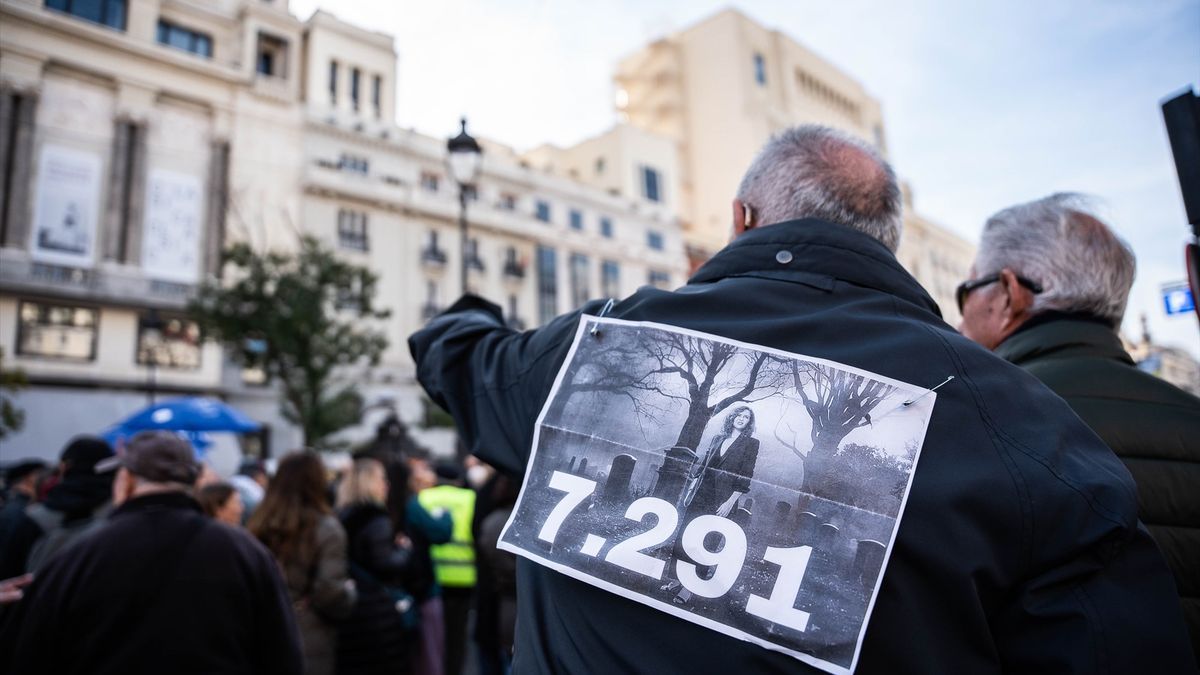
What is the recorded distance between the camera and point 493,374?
1604 millimetres

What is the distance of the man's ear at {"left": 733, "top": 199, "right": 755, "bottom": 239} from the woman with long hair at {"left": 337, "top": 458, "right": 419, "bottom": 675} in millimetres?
3932

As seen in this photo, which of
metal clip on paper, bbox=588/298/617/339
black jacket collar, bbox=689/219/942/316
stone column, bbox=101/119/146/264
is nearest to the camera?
black jacket collar, bbox=689/219/942/316

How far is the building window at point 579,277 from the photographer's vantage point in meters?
39.9

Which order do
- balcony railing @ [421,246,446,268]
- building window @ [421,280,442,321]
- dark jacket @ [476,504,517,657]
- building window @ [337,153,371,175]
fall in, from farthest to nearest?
1. balcony railing @ [421,246,446,268]
2. building window @ [421,280,442,321]
3. building window @ [337,153,371,175]
4. dark jacket @ [476,504,517,657]

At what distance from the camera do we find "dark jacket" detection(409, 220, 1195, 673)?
103cm

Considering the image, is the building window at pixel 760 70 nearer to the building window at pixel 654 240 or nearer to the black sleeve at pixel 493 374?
the building window at pixel 654 240

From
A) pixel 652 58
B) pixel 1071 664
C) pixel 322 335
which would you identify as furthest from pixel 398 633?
pixel 652 58

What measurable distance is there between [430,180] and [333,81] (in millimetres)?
6497

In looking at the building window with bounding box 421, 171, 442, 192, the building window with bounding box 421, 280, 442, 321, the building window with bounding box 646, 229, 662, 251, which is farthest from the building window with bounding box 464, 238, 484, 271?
the building window with bounding box 646, 229, 662, 251

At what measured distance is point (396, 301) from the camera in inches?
1323

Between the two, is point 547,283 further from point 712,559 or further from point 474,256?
point 712,559

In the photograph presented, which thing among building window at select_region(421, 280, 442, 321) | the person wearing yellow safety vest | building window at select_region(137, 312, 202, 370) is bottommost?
the person wearing yellow safety vest

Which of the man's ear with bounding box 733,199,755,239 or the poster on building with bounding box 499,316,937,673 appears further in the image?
the man's ear with bounding box 733,199,755,239

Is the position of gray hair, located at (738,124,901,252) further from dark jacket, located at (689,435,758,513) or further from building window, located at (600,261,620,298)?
building window, located at (600,261,620,298)
